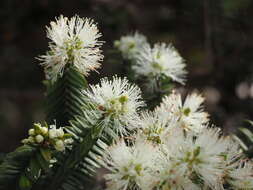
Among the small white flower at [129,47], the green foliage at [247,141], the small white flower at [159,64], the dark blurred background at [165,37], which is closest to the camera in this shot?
the green foliage at [247,141]

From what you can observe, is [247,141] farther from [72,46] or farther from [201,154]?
[72,46]

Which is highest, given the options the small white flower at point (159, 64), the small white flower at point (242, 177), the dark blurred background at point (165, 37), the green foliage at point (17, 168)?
the dark blurred background at point (165, 37)

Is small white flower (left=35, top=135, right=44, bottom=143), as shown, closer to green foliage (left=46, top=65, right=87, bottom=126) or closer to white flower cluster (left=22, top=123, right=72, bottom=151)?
white flower cluster (left=22, top=123, right=72, bottom=151)

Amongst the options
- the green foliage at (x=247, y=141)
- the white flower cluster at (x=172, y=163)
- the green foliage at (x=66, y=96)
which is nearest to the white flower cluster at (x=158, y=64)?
the green foliage at (x=247, y=141)

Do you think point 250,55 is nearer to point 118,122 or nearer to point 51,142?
point 118,122

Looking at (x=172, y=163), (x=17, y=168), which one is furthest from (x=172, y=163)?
(x=17, y=168)

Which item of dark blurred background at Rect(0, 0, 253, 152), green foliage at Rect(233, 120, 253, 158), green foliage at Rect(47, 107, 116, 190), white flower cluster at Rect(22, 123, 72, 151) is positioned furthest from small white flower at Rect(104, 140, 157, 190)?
dark blurred background at Rect(0, 0, 253, 152)

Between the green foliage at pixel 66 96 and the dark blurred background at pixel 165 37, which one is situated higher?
the dark blurred background at pixel 165 37

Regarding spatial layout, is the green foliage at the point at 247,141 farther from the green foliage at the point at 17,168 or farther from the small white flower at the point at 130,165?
the green foliage at the point at 17,168
